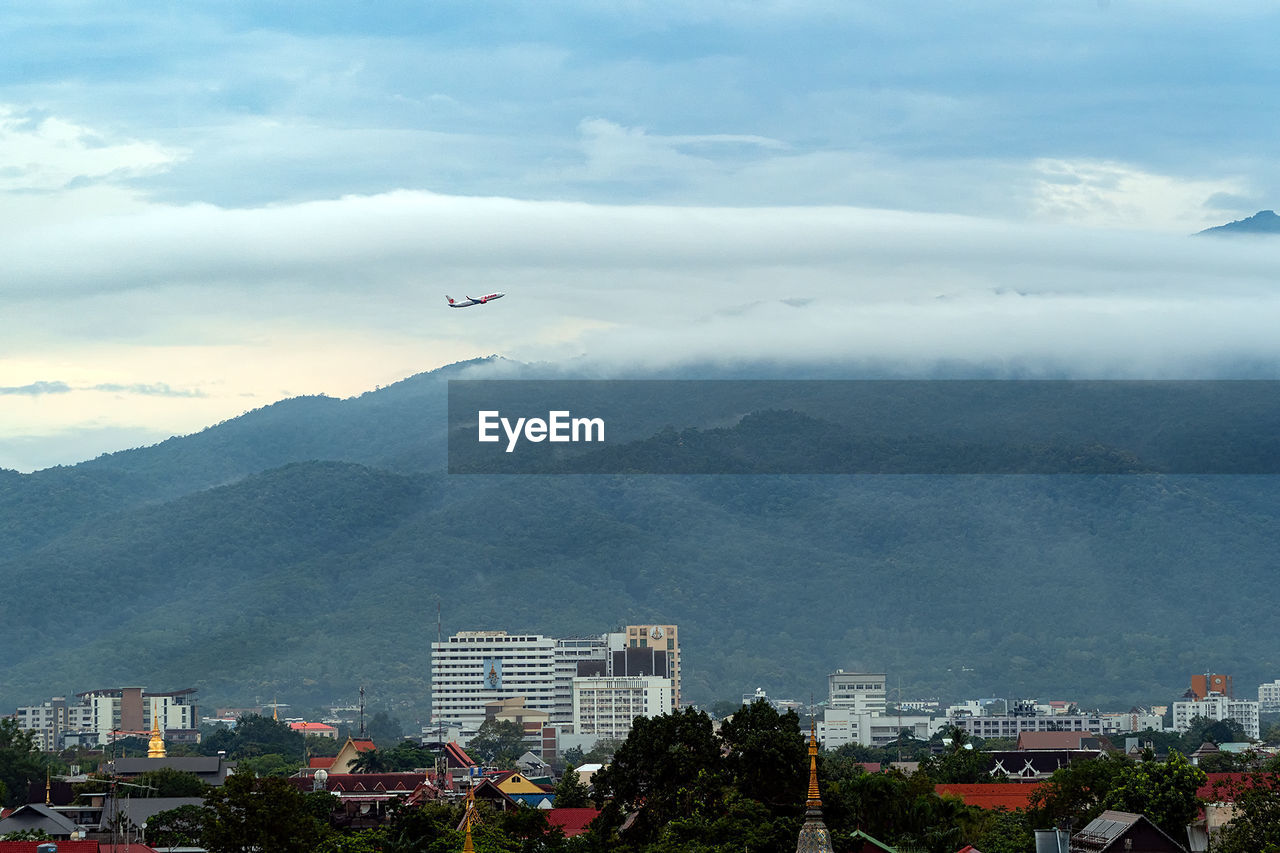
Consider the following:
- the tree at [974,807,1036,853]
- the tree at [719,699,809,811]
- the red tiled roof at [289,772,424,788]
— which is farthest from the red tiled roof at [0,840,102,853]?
the red tiled roof at [289,772,424,788]

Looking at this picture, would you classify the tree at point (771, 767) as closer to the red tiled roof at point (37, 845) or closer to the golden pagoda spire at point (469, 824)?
the golden pagoda spire at point (469, 824)

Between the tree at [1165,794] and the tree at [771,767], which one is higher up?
the tree at [771,767]

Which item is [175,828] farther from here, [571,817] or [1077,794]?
[1077,794]

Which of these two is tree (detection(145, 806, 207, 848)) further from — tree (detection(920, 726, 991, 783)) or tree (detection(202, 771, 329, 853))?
tree (detection(920, 726, 991, 783))

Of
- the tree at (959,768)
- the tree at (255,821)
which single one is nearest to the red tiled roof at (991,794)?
the tree at (959,768)

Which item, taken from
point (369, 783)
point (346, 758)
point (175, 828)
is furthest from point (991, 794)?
point (346, 758)

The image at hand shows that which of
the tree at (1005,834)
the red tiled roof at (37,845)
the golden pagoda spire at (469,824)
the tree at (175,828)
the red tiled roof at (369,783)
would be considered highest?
the golden pagoda spire at (469,824)

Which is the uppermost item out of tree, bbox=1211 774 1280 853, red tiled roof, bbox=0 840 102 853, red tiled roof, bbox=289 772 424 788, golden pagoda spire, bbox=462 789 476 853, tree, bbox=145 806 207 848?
golden pagoda spire, bbox=462 789 476 853
